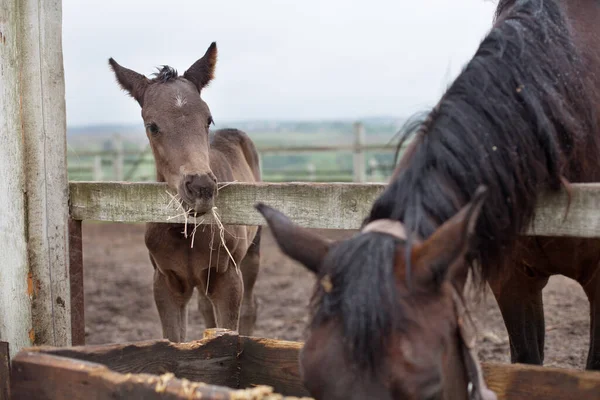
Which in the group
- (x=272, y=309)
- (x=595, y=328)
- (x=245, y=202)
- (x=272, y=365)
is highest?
(x=245, y=202)

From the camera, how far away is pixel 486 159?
2092 millimetres

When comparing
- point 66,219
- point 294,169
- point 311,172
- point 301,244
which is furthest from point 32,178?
point 294,169

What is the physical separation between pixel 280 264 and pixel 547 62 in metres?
7.29

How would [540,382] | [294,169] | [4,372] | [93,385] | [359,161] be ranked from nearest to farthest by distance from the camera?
[93,385] → [540,382] → [4,372] → [359,161] → [294,169]

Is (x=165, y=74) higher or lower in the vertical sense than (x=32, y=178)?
higher

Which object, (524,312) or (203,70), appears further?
(203,70)

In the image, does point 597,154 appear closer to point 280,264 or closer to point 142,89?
point 142,89

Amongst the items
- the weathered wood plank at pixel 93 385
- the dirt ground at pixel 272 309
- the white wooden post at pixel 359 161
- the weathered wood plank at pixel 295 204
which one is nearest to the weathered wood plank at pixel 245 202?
the weathered wood plank at pixel 295 204

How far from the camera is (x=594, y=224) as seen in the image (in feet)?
7.13

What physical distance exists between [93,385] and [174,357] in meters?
0.72

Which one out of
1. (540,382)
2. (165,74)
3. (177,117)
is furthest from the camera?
(165,74)

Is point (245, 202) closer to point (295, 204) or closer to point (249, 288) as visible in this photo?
point (295, 204)

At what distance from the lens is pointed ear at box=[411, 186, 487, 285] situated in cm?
160

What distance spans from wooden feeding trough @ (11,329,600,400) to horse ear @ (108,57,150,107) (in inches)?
76.8
